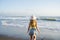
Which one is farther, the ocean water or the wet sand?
the ocean water

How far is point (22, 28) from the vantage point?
6.07m

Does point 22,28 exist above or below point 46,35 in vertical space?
above

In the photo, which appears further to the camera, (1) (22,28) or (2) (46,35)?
(1) (22,28)

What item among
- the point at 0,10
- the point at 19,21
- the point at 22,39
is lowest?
the point at 22,39

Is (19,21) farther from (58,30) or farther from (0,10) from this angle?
(58,30)

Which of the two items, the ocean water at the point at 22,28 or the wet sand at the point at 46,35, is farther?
the ocean water at the point at 22,28

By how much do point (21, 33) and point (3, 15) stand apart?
2.82 feet

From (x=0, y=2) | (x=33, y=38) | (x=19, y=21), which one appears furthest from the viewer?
(x=19, y=21)

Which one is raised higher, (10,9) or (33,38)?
(10,9)

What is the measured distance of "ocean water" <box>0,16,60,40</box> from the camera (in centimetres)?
551

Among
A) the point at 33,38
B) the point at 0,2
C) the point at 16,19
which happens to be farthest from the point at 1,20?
the point at 33,38

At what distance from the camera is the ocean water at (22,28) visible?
18.1ft

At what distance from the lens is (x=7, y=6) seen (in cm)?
575

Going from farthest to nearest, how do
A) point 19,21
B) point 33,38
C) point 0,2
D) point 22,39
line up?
point 19,21
point 0,2
point 22,39
point 33,38
